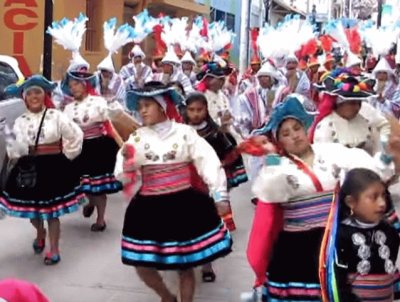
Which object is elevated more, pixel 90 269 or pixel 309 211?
pixel 309 211

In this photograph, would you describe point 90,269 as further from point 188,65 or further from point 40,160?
point 188,65

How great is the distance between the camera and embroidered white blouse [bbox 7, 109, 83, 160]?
21.0ft

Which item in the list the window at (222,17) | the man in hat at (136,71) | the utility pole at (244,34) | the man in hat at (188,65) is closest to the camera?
the man in hat at (136,71)

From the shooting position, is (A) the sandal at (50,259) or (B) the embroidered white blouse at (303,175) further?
(A) the sandal at (50,259)

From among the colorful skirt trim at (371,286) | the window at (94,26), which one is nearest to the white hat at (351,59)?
the colorful skirt trim at (371,286)

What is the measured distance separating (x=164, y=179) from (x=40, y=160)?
177cm

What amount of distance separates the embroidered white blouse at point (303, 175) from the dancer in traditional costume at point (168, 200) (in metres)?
0.78

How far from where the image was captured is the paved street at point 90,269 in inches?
234

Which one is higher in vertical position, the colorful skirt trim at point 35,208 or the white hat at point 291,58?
the white hat at point 291,58

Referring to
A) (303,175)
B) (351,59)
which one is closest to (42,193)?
(303,175)

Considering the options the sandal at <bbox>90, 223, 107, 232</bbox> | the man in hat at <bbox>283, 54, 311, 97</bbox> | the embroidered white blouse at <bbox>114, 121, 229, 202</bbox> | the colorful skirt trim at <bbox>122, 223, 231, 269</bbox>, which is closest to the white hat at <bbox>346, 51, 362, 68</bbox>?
the man in hat at <bbox>283, 54, 311, 97</bbox>

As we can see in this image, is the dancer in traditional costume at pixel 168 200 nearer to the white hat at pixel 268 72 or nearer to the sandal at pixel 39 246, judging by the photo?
the sandal at pixel 39 246

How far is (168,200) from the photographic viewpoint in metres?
4.98

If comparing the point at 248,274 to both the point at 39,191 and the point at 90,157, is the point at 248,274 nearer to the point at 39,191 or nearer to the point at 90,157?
the point at 39,191
